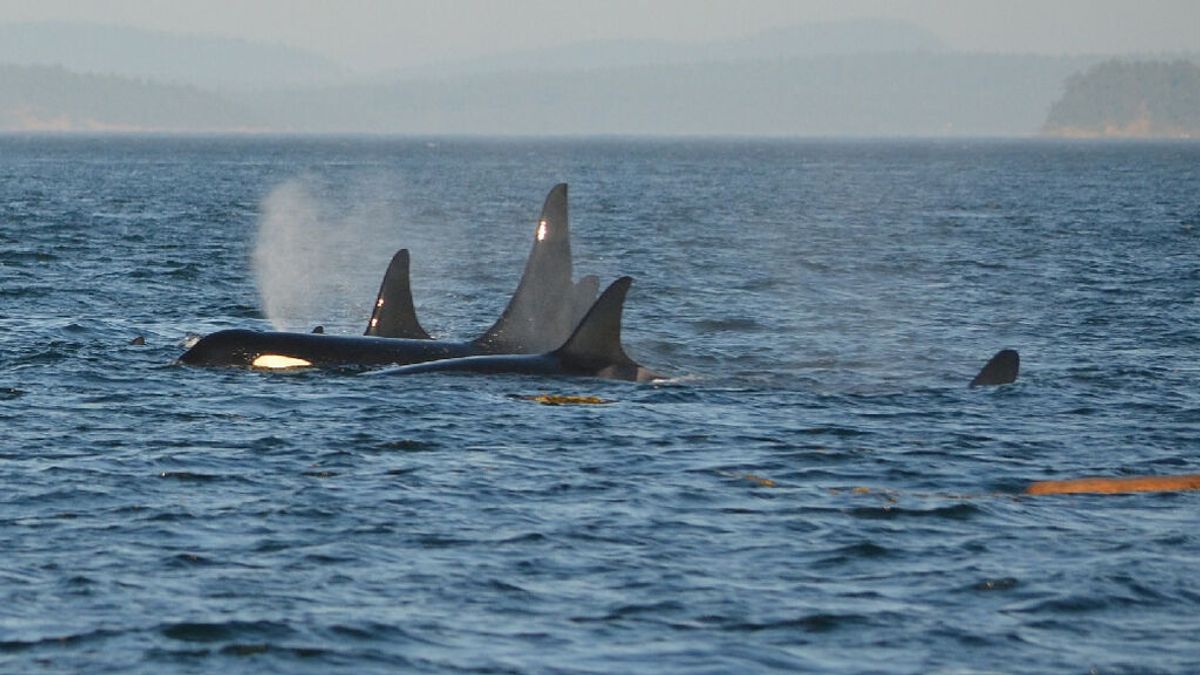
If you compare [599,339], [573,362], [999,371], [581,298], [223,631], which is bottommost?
[999,371]

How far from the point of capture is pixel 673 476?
19438mm

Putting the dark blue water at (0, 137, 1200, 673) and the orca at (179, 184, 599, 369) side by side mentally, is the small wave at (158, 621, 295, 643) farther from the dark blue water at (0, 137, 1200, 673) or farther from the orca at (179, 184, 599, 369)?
the orca at (179, 184, 599, 369)

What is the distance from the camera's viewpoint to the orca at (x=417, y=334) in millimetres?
26156

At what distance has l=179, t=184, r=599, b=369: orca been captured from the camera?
85.8 ft

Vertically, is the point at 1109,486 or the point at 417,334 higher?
the point at 417,334

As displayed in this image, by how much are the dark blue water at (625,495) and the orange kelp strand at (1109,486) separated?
7.3 inches

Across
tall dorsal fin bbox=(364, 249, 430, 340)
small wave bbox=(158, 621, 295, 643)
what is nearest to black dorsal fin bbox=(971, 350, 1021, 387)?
tall dorsal fin bbox=(364, 249, 430, 340)

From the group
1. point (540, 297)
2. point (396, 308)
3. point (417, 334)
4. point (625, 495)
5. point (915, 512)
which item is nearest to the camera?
point (915, 512)

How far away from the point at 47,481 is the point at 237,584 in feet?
15.0

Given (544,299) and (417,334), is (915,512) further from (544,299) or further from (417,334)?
(417,334)

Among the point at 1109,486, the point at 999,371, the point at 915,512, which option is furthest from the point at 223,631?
the point at 999,371

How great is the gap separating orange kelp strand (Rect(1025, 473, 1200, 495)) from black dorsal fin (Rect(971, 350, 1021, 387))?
7.33m

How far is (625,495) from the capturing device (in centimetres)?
1850

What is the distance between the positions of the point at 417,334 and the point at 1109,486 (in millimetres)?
12072
